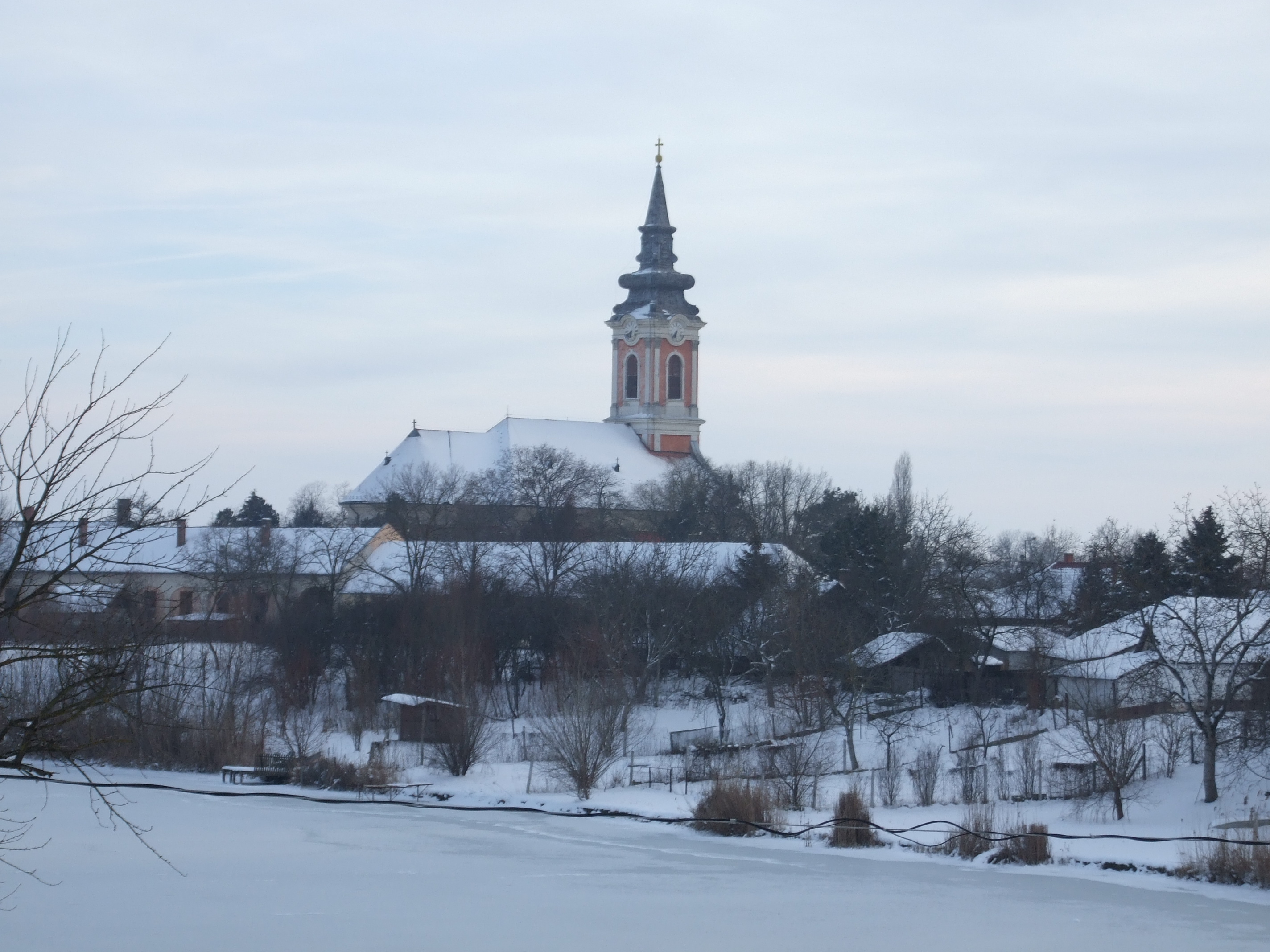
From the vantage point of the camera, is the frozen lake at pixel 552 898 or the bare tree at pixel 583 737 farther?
the bare tree at pixel 583 737

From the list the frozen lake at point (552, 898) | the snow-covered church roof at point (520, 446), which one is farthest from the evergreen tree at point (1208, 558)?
the snow-covered church roof at point (520, 446)

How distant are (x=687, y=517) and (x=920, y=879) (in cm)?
4636

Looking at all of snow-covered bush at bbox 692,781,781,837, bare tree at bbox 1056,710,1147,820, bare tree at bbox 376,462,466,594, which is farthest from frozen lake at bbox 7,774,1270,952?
bare tree at bbox 376,462,466,594

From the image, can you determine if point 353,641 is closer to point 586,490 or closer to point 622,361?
point 586,490

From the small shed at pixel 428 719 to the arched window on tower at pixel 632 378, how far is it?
48639 millimetres

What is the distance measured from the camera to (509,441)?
80812 mm

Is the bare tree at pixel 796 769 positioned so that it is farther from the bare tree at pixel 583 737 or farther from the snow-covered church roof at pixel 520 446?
the snow-covered church roof at pixel 520 446

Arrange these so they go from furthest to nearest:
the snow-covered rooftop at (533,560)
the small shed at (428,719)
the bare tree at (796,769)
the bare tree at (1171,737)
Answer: the snow-covered rooftop at (533,560) → the small shed at (428,719) → the bare tree at (1171,737) → the bare tree at (796,769)

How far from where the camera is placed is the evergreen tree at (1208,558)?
3397cm

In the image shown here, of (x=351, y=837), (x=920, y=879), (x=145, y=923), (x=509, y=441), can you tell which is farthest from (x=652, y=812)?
(x=509, y=441)

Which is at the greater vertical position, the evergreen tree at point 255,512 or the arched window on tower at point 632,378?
the arched window on tower at point 632,378

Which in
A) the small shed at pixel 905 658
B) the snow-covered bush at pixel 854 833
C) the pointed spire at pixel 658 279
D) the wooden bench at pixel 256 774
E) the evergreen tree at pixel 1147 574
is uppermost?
the pointed spire at pixel 658 279

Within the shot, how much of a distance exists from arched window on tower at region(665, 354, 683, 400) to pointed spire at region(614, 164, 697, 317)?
2816 mm

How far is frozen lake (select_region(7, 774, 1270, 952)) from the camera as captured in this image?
1405cm
